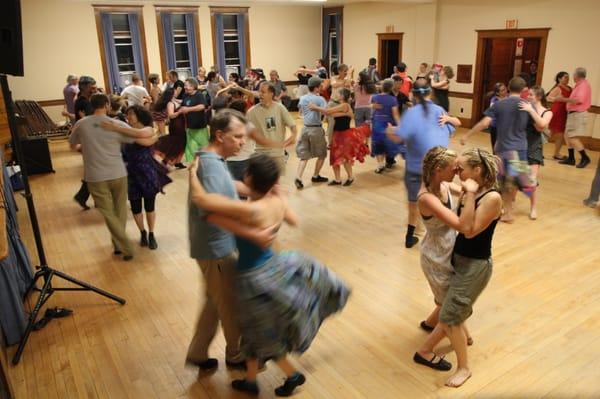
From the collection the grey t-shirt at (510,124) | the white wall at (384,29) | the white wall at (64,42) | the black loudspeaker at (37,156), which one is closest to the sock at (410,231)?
the grey t-shirt at (510,124)

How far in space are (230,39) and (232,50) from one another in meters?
0.30

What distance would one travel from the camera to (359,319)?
327 centimetres

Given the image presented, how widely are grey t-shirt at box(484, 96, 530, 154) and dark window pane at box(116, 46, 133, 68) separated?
9977mm

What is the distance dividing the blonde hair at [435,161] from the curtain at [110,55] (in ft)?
35.6

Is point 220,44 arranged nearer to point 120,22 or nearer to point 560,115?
point 120,22

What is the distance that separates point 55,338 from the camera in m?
3.17

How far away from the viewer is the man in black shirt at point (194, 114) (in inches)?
267

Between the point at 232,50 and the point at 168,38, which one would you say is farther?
the point at 232,50

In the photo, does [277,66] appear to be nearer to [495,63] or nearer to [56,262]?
[495,63]

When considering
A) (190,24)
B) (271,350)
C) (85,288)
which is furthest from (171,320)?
(190,24)

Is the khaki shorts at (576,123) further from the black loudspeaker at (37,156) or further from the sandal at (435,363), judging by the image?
the black loudspeaker at (37,156)

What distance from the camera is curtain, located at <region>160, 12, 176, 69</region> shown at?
12070 mm

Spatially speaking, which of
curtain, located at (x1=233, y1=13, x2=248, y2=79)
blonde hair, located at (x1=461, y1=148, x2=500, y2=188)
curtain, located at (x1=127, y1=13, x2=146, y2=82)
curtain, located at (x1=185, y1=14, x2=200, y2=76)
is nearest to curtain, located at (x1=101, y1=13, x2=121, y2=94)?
curtain, located at (x1=127, y1=13, x2=146, y2=82)

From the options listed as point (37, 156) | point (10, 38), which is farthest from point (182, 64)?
point (10, 38)
